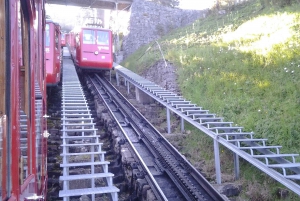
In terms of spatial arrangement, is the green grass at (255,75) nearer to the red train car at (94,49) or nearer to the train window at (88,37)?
the red train car at (94,49)

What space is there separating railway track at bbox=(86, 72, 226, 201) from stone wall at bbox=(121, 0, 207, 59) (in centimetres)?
1538

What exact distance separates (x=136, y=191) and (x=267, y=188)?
233cm

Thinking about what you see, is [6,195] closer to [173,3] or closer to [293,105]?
[293,105]

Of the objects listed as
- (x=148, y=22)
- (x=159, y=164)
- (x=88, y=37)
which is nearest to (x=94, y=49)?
(x=88, y=37)

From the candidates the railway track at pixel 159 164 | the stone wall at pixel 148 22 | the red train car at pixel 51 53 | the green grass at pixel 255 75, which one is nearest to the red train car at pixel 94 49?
the green grass at pixel 255 75

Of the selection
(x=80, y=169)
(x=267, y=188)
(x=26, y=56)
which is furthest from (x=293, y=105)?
(x=26, y=56)

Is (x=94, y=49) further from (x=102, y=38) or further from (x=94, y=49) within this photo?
(x=102, y=38)

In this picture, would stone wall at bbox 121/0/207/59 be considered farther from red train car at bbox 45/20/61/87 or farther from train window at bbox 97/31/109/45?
red train car at bbox 45/20/61/87

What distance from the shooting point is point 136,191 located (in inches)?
249

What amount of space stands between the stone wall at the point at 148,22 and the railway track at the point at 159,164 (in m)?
15.4

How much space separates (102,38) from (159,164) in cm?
1037

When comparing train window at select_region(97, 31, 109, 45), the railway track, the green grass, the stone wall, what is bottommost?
the railway track

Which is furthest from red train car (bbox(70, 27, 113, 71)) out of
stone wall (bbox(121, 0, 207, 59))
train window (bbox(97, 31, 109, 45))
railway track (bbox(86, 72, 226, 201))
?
stone wall (bbox(121, 0, 207, 59))

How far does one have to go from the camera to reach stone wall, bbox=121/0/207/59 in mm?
25734
